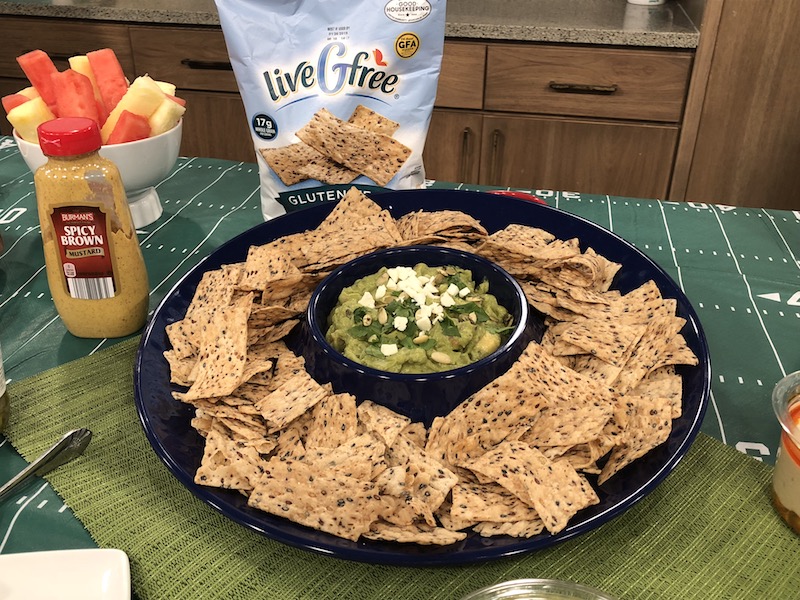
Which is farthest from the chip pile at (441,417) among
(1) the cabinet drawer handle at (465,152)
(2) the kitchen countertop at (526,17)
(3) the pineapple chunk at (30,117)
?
(1) the cabinet drawer handle at (465,152)

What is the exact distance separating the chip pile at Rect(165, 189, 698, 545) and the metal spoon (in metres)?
0.14

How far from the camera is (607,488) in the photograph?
836 mm

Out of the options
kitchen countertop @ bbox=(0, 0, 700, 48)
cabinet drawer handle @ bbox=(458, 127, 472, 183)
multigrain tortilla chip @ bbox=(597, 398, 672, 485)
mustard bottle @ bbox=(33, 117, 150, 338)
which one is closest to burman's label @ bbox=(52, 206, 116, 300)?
mustard bottle @ bbox=(33, 117, 150, 338)

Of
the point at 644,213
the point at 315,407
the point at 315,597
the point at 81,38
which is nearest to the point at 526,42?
the point at 644,213

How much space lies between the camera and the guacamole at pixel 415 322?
1.02 metres

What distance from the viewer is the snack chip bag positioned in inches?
53.6

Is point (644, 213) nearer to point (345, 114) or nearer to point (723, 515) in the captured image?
point (345, 114)

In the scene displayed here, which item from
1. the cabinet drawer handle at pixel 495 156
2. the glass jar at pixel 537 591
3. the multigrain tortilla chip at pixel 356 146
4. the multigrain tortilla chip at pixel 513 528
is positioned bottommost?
the cabinet drawer handle at pixel 495 156

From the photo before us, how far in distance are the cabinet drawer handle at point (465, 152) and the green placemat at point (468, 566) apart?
92.9 inches

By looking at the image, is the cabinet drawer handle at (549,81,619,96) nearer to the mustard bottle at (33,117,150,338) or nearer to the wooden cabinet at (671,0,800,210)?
the wooden cabinet at (671,0,800,210)

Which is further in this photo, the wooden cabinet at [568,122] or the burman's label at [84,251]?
the wooden cabinet at [568,122]

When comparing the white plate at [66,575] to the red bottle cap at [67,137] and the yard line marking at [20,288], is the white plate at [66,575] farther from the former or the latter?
the yard line marking at [20,288]

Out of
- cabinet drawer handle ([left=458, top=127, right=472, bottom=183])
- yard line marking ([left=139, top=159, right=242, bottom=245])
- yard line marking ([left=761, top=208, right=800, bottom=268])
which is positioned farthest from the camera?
cabinet drawer handle ([left=458, top=127, right=472, bottom=183])

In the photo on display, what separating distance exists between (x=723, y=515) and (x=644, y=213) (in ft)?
2.95
